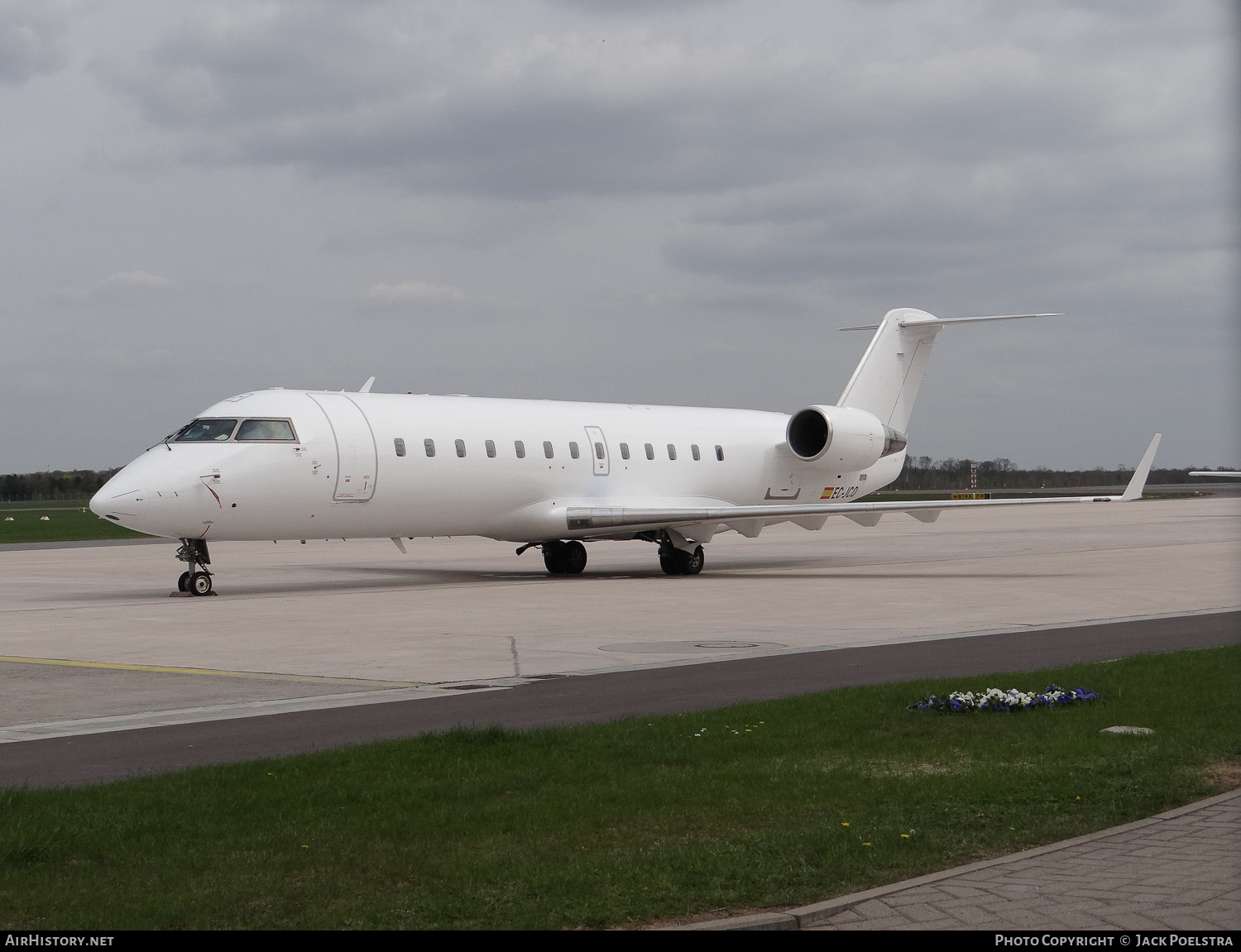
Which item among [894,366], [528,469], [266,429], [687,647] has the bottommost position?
[687,647]

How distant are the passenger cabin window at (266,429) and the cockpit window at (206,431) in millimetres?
189

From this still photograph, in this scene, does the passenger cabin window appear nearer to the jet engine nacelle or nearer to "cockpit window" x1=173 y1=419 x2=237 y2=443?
"cockpit window" x1=173 y1=419 x2=237 y2=443

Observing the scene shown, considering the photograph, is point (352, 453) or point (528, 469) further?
point (528, 469)

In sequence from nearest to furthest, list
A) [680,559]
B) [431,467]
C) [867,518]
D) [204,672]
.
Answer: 1. [204,672]
2. [431,467]
3. [680,559]
4. [867,518]

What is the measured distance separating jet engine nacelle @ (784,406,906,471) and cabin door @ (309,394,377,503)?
38.2 ft

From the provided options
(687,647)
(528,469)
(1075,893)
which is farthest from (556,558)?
(1075,893)

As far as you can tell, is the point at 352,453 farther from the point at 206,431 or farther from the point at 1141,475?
the point at 1141,475

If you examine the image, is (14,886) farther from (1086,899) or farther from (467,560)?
(467,560)

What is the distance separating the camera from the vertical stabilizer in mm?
34469

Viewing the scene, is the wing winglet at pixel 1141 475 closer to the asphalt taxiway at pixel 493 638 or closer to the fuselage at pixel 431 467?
the asphalt taxiway at pixel 493 638

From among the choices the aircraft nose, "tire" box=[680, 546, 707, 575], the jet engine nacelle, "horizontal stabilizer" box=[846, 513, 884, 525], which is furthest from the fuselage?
Answer: "horizontal stabilizer" box=[846, 513, 884, 525]

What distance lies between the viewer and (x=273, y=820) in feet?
24.2

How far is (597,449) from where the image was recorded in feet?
97.0
